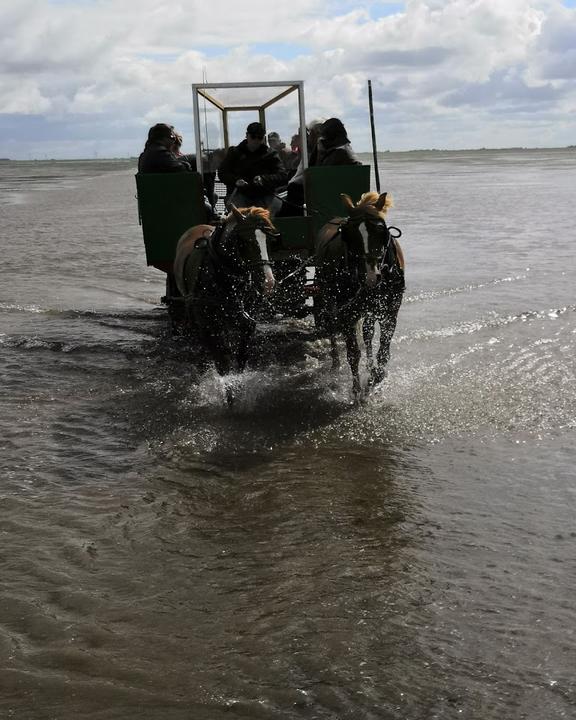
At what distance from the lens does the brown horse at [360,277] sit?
7.11 meters

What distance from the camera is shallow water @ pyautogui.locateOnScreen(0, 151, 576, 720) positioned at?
348 centimetres

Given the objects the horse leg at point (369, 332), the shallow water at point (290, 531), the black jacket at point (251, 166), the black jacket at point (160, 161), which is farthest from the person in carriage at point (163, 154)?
the horse leg at point (369, 332)

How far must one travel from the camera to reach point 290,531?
4.97 meters

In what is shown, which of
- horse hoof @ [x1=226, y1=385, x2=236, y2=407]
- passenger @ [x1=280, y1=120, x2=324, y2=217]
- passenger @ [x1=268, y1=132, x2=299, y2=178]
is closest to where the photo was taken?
horse hoof @ [x1=226, y1=385, x2=236, y2=407]

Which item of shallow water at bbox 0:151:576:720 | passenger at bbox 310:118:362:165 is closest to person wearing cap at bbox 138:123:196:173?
passenger at bbox 310:118:362:165

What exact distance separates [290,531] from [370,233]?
2991 millimetres

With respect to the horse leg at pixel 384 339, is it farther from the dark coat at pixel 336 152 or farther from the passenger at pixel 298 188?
the dark coat at pixel 336 152

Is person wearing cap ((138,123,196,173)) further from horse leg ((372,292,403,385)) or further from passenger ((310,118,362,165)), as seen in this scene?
horse leg ((372,292,403,385))

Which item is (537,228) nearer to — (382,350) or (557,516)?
(382,350)

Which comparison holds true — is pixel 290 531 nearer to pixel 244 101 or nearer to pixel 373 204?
pixel 373 204

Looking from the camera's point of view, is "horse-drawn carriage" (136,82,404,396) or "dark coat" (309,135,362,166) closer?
"horse-drawn carriage" (136,82,404,396)

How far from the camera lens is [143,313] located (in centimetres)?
1225

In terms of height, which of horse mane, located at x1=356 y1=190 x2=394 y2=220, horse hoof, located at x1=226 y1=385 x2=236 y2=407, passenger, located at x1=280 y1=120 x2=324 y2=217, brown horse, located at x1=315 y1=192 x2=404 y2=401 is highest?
passenger, located at x1=280 y1=120 x2=324 y2=217

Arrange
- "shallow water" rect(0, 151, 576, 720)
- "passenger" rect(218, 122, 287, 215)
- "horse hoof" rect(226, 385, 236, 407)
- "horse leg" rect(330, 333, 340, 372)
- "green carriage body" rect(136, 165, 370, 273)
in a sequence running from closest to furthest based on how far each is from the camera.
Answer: "shallow water" rect(0, 151, 576, 720) < "horse hoof" rect(226, 385, 236, 407) < "horse leg" rect(330, 333, 340, 372) < "green carriage body" rect(136, 165, 370, 273) < "passenger" rect(218, 122, 287, 215)
